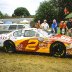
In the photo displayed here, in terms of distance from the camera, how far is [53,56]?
13320 millimetres

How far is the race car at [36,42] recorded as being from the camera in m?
12.9

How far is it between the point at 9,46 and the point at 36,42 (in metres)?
1.82

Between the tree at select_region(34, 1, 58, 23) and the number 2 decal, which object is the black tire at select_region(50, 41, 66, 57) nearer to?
the number 2 decal

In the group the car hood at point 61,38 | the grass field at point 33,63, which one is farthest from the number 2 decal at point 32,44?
the car hood at point 61,38

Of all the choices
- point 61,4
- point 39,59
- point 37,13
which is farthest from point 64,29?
point 61,4

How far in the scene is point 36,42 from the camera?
44.7 ft

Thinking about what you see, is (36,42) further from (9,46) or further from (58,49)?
(9,46)

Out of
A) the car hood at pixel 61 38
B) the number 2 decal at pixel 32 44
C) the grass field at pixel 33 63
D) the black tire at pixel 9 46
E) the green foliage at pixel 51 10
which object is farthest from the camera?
the green foliage at pixel 51 10

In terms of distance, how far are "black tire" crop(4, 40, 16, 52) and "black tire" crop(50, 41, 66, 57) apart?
7.81 feet

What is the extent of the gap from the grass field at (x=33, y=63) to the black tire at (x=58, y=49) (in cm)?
29

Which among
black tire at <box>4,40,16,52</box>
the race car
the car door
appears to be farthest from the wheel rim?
black tire at <box>4,40,16,52</box>

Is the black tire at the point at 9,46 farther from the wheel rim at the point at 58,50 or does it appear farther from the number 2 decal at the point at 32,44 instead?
the wheel rim at the point at 58,50

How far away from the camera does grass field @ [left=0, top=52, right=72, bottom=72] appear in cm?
1041

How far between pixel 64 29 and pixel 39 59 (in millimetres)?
8565
